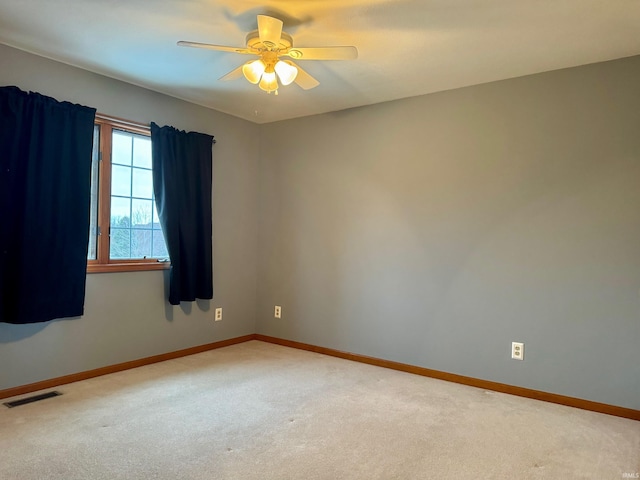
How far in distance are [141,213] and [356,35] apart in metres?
2.24

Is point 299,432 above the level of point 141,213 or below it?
below

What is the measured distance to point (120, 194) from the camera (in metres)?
3.46

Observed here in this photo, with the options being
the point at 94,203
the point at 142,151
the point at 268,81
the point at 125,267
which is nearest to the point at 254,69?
the point at 268,81

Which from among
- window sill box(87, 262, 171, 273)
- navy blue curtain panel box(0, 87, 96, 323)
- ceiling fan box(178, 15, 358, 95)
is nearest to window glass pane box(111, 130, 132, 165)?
navy blue curtain panel box(0, 87, 96, 323)

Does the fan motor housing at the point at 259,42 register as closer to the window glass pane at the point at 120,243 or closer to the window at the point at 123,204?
the window at the point at 123,204

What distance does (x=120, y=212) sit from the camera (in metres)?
3.47

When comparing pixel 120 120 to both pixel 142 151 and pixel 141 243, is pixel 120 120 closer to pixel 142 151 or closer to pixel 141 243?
pixel 142 151

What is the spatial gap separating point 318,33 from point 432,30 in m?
0.65

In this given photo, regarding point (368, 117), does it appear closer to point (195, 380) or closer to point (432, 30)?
point (432, 30)

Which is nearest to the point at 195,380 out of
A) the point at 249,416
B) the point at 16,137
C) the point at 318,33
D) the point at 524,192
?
the point at 249,416

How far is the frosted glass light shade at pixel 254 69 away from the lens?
248cm

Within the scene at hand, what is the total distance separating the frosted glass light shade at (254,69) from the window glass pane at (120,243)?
5.70ft

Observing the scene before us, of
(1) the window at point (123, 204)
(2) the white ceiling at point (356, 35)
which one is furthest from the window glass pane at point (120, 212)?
(2) the white ceiling at point (356, 35)

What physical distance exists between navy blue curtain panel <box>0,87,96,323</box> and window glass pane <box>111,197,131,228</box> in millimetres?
290
